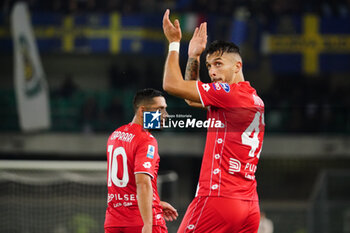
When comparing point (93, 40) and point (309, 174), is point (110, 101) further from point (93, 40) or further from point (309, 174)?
point (309, 174)

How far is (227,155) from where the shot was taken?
9.55 ft

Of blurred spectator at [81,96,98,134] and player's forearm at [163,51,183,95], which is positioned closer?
player's forearm at [163,51,183,95]

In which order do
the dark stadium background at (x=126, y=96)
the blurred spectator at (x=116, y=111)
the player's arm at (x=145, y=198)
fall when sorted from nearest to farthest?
the player's arm at (x=145, y=198) → the dark stadium background at (x=126, y=96) → the blurred spectator at (x=116, y=111)

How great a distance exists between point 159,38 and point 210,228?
707 centimetres

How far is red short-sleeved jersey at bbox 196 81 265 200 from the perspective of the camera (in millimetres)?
2895

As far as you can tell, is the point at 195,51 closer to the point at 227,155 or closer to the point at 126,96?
the point at 227,155

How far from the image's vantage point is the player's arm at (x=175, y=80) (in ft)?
8.80

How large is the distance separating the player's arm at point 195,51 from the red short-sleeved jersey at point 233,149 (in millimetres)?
176

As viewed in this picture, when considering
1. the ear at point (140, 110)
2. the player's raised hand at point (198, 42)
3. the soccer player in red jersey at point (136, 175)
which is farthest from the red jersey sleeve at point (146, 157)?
the player's raised hand at point (198, 42)

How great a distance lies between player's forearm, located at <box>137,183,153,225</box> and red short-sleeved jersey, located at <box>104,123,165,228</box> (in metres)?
0.08

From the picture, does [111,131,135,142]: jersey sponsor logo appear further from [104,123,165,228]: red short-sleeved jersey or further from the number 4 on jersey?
the number 4 on jersey

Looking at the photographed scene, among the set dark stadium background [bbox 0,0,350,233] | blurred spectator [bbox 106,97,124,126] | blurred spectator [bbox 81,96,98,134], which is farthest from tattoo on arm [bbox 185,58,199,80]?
blurred spectator [bbox 81,96,98,134]

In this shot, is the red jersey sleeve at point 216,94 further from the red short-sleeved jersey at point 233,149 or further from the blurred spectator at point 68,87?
the blurred spectator at point 68,87

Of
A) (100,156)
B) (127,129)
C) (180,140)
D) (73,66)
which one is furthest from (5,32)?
(127,129)
